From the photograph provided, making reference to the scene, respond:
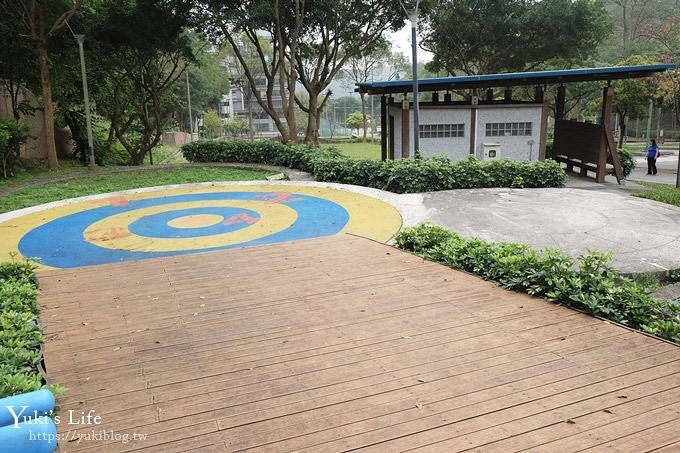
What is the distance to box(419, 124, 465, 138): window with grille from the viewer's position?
16.1m

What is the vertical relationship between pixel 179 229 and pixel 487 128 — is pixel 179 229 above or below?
below

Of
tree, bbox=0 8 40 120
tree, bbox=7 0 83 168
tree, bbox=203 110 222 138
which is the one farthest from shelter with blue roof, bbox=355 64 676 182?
tree, bbox=203 110 222 138

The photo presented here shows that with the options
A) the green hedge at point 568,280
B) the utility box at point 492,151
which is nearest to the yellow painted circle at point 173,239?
the green hedge at point 568,280

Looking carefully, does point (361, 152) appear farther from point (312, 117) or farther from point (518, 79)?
point (518, 79)

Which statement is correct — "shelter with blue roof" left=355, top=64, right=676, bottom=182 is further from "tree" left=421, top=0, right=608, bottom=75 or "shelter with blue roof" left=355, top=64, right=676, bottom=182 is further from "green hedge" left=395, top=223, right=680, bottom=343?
"green hedge" left=395, top=223, right=680, bottom=343

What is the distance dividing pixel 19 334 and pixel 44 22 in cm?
1573

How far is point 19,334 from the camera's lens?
3721 mm

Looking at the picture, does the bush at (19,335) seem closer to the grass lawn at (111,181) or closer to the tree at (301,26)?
the grass lawn at (111,181)

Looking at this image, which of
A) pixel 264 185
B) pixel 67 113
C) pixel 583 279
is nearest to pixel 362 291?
pixel 583 279

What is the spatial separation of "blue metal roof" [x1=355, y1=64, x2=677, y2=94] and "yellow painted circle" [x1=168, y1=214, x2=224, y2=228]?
7256mm

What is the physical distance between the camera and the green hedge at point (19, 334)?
2.91m

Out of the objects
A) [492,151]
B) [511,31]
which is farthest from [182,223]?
[511,31]

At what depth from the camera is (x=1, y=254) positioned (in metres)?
7.59

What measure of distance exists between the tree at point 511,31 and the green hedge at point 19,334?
68.9 feet
